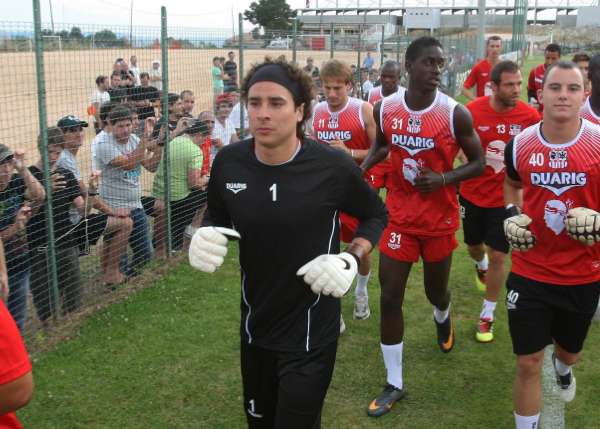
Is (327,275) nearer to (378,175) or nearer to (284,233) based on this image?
(284,233)

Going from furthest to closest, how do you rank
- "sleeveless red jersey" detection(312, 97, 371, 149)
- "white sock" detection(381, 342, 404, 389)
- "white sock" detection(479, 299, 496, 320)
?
1. "sleeveless red jersey" detection(312, 97, 371, 149)
2. "white sock" detection(479, 299, 496, 320)
3. "white sock" detection(381, 342, 404, 389)

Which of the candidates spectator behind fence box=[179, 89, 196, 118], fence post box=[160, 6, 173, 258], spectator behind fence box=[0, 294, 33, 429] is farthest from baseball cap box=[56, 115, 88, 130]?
spectator behind fence box=[0, 294, 33, 429]

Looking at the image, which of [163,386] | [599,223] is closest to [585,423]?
[599,223]

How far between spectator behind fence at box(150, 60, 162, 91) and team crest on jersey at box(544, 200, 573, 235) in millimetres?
5608

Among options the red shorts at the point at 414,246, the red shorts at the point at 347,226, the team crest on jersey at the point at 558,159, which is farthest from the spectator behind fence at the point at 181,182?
the team crest on jersey at the point at 558,159

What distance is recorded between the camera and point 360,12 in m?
119

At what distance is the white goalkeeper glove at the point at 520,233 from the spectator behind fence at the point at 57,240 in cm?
378

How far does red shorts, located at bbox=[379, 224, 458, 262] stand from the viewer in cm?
473

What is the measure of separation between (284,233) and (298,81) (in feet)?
2.44

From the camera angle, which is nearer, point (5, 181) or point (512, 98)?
point (5, 181)

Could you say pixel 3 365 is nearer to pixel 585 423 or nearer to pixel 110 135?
pixel 585 423

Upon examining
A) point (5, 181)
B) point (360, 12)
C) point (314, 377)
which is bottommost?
point (314, 377)

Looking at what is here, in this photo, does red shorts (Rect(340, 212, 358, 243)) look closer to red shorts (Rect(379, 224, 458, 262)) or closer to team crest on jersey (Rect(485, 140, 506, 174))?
red shorts (Rect(379, 224, 458, 262))

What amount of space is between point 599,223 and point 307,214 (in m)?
1.60
